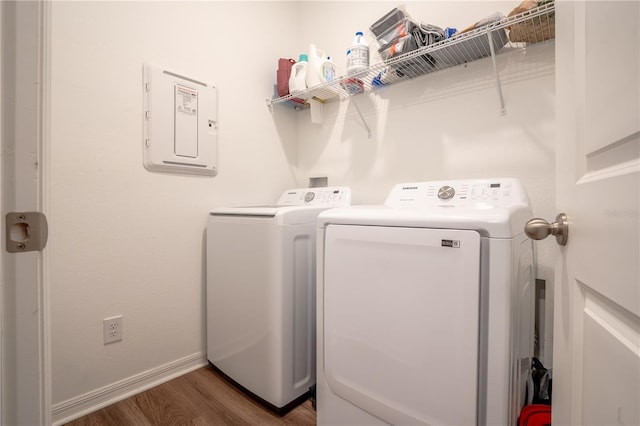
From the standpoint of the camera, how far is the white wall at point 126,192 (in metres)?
1.27

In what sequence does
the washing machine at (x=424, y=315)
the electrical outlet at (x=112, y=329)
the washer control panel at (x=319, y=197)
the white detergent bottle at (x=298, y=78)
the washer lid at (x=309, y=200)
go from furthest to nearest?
the white detergent bottle at (x=298, y=78) < the washer control panel at (x=319, y=197) < the washer lid at (x=309, y=200) < the electrical outlet at (x=112, y=329) < the washing machine at (x=424, y=315)

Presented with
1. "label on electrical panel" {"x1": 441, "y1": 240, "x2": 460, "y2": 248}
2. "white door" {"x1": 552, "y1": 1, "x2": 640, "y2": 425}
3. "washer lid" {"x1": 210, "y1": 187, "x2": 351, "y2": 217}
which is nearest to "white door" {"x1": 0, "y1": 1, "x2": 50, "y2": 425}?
"white door" {"x1": 552, "y1": 1, "x2": 640, "y2": 425}

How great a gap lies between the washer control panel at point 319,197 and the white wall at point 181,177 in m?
0.13

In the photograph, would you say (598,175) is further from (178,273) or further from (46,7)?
(178,273)

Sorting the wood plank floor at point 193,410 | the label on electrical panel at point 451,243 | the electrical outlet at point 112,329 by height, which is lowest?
the wood plank floor at point 193,410

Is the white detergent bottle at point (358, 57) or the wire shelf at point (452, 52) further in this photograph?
the white detergent bottle at point (358, 57)

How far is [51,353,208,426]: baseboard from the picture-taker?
1.27m

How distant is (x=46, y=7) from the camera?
0.46 meters

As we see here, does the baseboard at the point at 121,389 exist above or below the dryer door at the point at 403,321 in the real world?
below

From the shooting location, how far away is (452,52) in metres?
1.44

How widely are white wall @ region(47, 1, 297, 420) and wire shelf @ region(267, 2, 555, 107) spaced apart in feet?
Answer: 1.86

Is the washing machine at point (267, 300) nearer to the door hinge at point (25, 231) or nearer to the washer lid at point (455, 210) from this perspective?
the washer lid at point (455, 210)

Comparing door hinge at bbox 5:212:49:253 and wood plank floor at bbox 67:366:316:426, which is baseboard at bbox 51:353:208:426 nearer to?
wood plank floor at bbox 67:366:316:426

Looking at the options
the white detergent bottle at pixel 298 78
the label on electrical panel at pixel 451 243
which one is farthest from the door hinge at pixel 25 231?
the white detergent bottle at pixel 298 78
